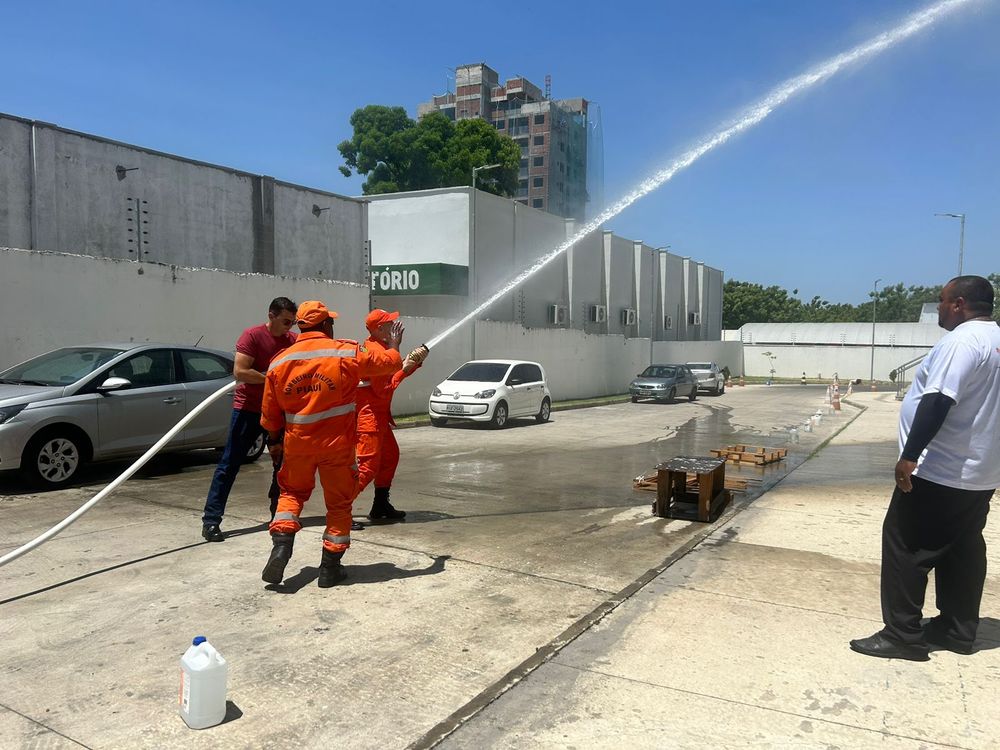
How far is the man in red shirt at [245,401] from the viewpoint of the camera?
6.03m

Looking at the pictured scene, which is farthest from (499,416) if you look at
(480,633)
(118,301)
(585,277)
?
(585,277)

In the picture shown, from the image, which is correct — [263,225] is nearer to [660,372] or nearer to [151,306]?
[151,306]

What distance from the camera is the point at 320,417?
470cm

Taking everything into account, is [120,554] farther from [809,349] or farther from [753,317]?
A: [753,317]

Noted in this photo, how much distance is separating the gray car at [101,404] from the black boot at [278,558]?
453 centimetres

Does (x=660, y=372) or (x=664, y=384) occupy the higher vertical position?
(x=660, y=372)

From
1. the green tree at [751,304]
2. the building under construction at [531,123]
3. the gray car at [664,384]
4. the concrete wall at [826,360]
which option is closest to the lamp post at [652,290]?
the gray car at [664,384]

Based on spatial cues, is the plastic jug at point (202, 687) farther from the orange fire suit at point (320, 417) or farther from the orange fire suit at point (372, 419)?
the orange fire suit at point (372, 419)

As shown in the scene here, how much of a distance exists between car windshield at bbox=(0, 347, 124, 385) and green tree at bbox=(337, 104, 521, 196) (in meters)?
42.0

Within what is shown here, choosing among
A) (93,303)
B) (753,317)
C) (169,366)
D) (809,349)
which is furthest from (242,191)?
(753,317)

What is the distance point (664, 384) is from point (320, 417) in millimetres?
23604

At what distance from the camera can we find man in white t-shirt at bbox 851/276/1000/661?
12.4 feet

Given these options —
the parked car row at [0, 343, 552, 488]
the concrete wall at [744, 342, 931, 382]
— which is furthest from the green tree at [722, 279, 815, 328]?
the parked car row at [0, 343, 552, 488]

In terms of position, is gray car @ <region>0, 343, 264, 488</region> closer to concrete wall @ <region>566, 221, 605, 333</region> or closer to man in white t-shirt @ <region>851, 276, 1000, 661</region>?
man in white t-shirt @ <region>851, 276, 1000, 661</region>
